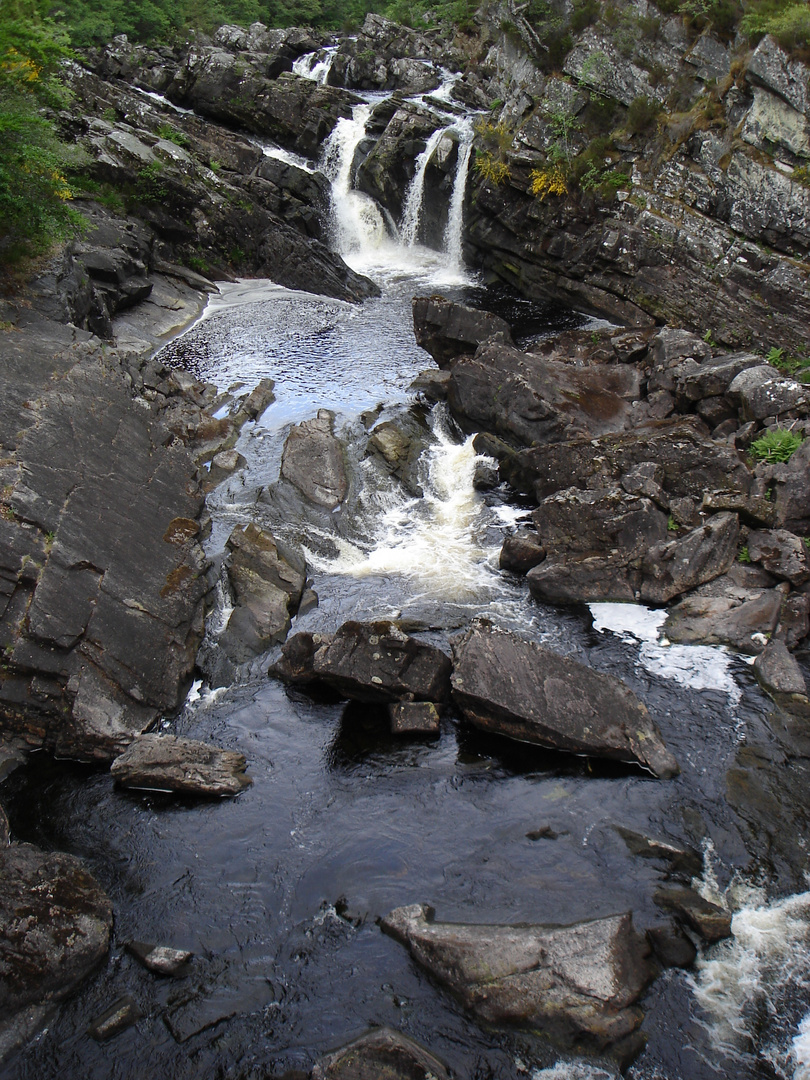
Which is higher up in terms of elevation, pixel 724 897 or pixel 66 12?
pixel 66 12

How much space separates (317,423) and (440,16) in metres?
50.0

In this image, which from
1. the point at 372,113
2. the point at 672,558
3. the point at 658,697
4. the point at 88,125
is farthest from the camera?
the point at 372,113

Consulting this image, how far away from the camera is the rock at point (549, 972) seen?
24.5 ft

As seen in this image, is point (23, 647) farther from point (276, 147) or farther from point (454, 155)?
point (276, 147)

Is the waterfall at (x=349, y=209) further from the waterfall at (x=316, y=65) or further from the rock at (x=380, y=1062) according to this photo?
the rock at (x=380, y=1062)

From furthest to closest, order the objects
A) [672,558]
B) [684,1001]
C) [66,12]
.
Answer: [66,12] < [672,558] < [684,1001]

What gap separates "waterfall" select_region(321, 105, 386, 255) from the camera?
1519 inches

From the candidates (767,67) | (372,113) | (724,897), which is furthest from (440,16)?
(724,897)

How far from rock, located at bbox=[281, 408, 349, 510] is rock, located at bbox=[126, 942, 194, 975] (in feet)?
36.2

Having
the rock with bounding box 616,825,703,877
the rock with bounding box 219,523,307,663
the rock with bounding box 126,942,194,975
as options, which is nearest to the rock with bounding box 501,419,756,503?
the rock with bounding box 219,523,307,663

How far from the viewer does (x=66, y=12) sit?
156 ft

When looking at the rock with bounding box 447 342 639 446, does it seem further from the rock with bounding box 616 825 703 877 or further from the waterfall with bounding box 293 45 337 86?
the waterfall with bounding box 293 45 337 86

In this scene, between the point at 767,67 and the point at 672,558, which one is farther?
the point at 767,67

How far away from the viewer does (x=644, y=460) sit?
16.8 m
